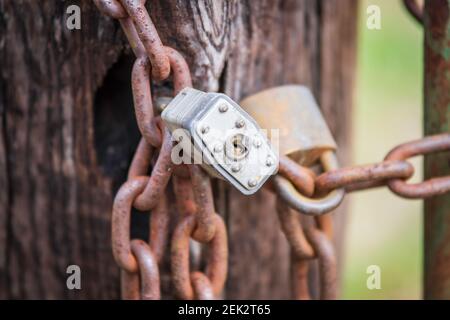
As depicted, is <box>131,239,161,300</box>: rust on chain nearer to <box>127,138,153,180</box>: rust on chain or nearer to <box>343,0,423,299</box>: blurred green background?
<box>127,138,153,180</box>: rust on chain

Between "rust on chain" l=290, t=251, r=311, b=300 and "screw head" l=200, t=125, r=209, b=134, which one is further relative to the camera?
"rust on chain" l=290, t=251, r=311, b=300

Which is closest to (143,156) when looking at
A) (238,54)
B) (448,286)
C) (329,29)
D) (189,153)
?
(189,153)

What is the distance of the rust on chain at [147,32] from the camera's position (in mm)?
854

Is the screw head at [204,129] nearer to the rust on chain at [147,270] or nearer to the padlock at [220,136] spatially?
the padlock at [220,136]

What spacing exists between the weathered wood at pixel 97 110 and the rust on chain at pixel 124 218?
0.57ft

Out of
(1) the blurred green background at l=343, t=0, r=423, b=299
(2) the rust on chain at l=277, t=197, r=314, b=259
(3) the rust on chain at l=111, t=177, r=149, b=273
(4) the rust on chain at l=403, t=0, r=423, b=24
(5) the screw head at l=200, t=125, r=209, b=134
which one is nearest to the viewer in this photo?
(5) the screw head at l=200, t=125, r=209, b=134

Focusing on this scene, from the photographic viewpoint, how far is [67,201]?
3.80 ft

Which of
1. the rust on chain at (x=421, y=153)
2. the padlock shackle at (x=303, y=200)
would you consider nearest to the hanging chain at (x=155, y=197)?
the padlock shackle at (x=303, y=200)

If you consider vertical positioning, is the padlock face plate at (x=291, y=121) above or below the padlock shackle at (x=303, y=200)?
above

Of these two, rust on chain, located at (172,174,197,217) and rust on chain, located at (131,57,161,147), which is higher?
rust on chain, located at (131,57,161,147)

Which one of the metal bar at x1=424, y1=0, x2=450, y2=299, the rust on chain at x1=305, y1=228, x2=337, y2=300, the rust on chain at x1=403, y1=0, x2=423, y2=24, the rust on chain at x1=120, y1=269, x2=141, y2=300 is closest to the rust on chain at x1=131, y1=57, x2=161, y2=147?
the rust on chain at x1=120, y1=269, x2=141, y2=300

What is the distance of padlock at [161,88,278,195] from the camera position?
0.83 metres

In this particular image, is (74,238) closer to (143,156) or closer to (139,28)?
(143,156)
